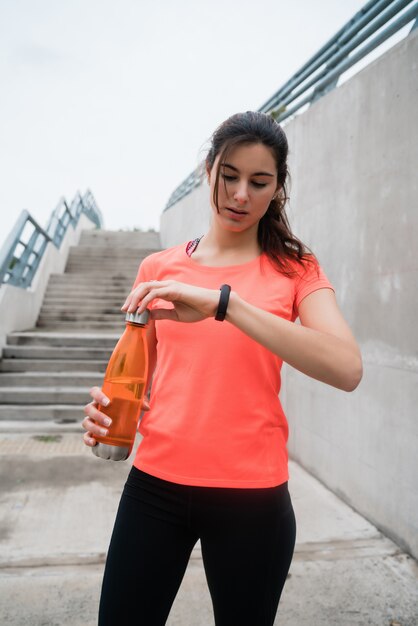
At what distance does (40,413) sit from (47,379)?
670mm

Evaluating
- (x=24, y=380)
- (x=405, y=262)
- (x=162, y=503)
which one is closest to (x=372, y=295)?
(x=405, y=262)

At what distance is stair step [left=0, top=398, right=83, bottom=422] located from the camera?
19.0 ft

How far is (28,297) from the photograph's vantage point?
8.12 m

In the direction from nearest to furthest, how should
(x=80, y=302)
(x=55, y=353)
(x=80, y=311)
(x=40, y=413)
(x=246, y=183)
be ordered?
(x=246, y=183)
(x=40, y=413)
(x=55, y=353)
(x=80, y=311)
(x=80, y=302)

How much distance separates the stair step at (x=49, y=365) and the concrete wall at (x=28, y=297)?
37 cm

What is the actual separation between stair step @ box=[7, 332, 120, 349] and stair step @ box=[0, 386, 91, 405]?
3.54ft

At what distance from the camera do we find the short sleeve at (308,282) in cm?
126

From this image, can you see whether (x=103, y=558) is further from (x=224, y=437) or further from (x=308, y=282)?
(x=308, y=282)

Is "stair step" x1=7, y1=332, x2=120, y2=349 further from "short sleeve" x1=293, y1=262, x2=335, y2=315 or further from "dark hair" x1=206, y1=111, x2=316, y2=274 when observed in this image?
"short sleeve" x1=293, y1=262, x2=335, y2=315

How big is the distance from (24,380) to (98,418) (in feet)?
18.2

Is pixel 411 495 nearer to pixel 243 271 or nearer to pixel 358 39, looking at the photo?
pixel 243 271

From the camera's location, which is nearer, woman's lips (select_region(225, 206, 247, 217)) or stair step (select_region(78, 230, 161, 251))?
woman's lips (select_region(225, 206, 247, 217))

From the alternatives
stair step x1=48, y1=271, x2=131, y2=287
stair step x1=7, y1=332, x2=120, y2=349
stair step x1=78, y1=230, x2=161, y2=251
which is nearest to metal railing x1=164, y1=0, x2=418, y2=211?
stair step x1=7, y1=332, x2=120, y2=349

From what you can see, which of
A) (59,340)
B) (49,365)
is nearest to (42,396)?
(49,365)
